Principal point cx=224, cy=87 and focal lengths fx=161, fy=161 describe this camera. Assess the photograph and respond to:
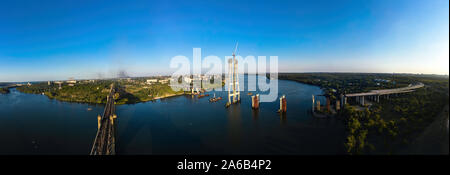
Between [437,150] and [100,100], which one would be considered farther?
[100,100]

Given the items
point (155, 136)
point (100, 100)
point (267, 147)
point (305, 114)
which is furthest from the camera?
point (100, 100)

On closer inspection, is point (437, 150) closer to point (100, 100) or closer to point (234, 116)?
point (234, 116)

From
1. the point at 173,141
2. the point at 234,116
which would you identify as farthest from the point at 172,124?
the point at 234,116

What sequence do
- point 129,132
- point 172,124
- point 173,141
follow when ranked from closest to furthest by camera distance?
point 173,141 → point 129,132 → point 172,124

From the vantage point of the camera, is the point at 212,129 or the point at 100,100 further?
the point at 100,100
